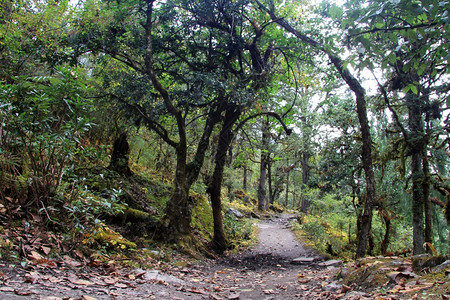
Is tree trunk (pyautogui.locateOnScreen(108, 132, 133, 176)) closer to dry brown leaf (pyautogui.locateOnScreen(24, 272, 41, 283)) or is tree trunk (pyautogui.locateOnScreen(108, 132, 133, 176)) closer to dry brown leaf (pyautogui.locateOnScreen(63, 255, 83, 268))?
dry brown leaf (pyautogui.locateOnScreen(63, 255, 83, 268))

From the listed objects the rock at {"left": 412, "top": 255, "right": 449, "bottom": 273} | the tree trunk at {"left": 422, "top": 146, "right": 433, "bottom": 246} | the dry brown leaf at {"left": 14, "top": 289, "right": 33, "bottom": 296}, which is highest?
the tree trunk at {"left": 422, "top": 146, "right": 433, "bottom": 246}

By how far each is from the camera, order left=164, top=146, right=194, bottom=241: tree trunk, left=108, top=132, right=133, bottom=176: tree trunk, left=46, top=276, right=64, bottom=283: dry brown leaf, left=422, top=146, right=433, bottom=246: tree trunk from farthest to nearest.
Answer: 1. left=108, top=132, right=133, bottom=176: tree trunk
2. left=164, top=146, right=194, bottom=241: tree trunk
3. left=422, top=146, right=433, bottom=246: tree trunk
4. left=46, top=276, right=64, bottom=283: dry brown leaf

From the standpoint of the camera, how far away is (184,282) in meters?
4.21

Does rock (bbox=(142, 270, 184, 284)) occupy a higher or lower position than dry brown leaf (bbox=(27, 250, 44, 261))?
lower

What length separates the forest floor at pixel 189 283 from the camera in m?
2.36

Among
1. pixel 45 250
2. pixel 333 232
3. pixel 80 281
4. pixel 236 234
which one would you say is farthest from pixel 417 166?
pixel 45 250

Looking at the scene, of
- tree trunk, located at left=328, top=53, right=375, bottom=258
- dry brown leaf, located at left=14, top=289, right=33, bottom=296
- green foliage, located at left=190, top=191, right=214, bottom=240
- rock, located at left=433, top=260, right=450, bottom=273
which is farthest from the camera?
green foliage, located at left=190, top=191, right=214, bottom=240

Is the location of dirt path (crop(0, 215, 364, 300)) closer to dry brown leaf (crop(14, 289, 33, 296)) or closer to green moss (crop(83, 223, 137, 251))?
dry brown leaf (crop(14, 289, 33, 296))

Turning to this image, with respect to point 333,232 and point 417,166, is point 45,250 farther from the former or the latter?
point 333,232

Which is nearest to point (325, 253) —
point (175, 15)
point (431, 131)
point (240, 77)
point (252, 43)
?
point (431, 131)

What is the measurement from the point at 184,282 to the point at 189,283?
85 mm

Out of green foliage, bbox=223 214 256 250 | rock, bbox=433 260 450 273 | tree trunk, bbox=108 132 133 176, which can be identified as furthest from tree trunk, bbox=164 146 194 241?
rock, bbox=433 260 450 273

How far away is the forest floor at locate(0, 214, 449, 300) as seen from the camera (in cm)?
236

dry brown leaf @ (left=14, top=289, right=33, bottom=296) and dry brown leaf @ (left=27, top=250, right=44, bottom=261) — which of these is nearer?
dry brown leaf @ (left=14, top=289, right=33, bottom=296)
